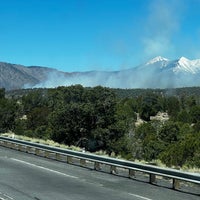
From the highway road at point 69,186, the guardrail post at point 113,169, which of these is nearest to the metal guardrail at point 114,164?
the guardrail post at point 113,169

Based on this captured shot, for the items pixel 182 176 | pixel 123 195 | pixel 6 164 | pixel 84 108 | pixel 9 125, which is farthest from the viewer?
pixel 9 125

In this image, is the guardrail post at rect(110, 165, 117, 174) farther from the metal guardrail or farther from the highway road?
the highway road

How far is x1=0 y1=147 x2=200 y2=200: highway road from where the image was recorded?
1248 cm

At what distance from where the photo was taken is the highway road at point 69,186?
1248 centimetres

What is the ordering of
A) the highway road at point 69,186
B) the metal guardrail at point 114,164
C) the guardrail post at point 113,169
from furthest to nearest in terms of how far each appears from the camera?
the guardrail post at point 113,169 → the metal guardrail at point 114,164 → the highway road at point 69,186

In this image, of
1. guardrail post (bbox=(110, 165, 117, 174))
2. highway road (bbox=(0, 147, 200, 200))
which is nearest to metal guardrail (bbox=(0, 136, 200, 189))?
guardrail post (bbox=(110, 165, 117, 174))

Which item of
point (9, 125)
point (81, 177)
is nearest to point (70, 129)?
point (9, 125)

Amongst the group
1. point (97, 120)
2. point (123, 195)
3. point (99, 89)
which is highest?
point (99, 89)

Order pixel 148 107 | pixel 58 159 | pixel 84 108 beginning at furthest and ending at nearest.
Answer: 1. pixel 148 107
2. pixel 84 108
3. pixel 58 159

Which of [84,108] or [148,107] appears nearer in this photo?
[84,108]

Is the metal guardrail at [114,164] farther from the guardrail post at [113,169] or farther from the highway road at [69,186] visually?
the highway road at [69,186]

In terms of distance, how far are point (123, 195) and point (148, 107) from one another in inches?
4990

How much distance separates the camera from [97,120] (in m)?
59.5

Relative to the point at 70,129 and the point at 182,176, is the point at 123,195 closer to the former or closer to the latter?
the point at 182,176
